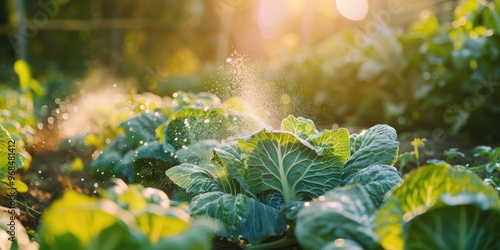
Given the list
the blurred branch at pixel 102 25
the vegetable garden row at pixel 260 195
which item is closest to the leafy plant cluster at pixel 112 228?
the vegetable garden row at pixel 260 195

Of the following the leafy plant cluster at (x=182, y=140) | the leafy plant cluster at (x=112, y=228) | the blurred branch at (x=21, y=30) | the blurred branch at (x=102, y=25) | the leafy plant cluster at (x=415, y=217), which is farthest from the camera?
the blurred branch at (x=102, y=25)

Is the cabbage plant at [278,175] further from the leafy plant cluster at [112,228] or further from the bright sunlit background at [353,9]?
the bright sunlit background at [353,9]

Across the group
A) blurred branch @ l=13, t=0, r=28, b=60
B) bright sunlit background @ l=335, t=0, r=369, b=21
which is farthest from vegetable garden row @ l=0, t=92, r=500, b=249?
bright sunlit background @ l=335, t=0, r=369, b=21

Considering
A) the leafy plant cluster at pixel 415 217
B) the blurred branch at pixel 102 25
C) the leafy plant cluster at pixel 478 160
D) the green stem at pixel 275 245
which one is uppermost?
the blurred branch at pixel 102 25

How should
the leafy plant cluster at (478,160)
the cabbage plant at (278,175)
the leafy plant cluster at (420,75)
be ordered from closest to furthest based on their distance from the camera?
1. the cabbage plant at (278,175)
2. the leafy plant cluster at (478,160)
3. the leafy plant cluster at (420,75)

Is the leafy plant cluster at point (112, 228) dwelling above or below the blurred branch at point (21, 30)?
below

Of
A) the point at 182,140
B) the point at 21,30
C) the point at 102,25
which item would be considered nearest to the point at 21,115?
the point at 182,140

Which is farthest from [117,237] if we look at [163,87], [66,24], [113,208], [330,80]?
[66,24]

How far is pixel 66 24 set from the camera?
511 inches

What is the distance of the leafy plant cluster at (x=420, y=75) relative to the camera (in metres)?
4.73

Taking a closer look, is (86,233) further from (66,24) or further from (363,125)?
(66,24)

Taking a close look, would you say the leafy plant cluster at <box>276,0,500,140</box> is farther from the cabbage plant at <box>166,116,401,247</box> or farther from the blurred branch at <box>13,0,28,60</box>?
the blurred branch at <box>13,0,28,60</box>

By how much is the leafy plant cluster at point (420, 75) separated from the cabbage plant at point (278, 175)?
2.98 m

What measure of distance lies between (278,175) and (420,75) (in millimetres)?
3846
